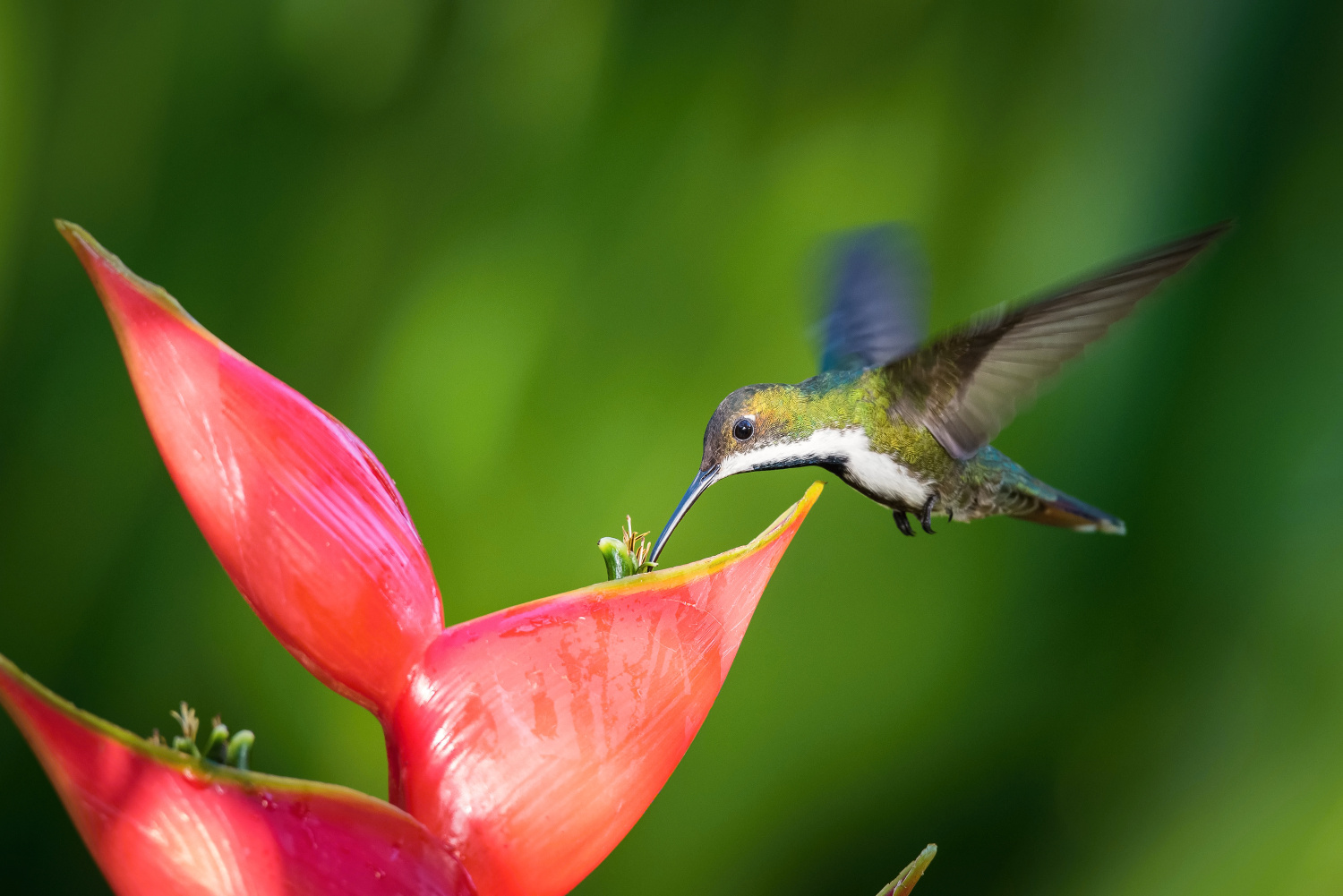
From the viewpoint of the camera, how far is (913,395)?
59cm

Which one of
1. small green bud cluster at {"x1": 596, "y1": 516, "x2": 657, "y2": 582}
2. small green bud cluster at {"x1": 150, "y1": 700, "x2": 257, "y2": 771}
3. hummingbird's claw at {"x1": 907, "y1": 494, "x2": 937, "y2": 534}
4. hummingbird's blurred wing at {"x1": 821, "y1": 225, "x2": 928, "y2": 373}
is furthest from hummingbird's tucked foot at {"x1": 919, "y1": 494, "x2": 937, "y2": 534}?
small green bud cluster at {"x1": 150, "y1": 700, "x2": 257, "y2": 771}

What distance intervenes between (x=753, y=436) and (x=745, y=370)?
30 cm

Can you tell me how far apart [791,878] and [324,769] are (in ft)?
1.18

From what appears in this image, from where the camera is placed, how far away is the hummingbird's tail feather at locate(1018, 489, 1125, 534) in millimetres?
656

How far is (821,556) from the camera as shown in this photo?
2.72 ft

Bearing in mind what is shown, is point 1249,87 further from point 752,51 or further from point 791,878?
point 791,878

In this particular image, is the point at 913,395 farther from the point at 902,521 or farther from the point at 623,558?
the point at 623,558

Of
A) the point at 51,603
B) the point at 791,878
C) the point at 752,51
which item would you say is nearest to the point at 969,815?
the point at 791,878

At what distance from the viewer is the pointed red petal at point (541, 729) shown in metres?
0.28

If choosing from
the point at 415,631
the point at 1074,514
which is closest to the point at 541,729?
the point at 415,631

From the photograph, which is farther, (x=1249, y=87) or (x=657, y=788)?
(x=1249, y=87)

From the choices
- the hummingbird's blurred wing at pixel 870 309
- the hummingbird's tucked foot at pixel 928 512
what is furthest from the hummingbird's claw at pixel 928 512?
the hummingbird's blurred wing at pixel 870 309

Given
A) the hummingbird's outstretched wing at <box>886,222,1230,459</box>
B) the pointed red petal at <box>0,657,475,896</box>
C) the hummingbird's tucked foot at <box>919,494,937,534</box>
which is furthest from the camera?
the hummingbird's tucked foot at <box>919,494,937,534</box>

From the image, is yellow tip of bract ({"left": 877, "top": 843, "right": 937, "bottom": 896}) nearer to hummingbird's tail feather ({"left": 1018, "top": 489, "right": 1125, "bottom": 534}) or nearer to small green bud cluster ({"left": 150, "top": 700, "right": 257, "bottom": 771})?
small green bud cluster ({"left": 150, "top": 700, "right": 257, "bottom": 771})
